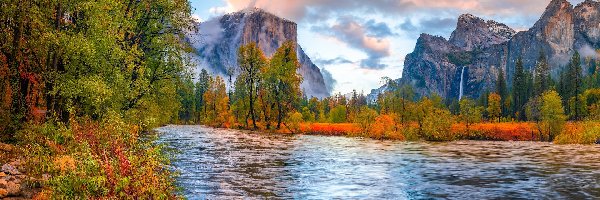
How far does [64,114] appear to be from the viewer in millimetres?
27359

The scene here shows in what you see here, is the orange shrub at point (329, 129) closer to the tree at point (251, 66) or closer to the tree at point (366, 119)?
the tree at point (366, 119)

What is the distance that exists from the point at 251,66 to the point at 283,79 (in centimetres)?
850

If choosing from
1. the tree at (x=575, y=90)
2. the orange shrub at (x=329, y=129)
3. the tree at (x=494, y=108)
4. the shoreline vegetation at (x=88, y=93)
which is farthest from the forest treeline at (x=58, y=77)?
the tree at (x=494, y=108)

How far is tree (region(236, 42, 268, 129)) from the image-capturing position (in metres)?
86.7

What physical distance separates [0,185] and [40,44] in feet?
38.8

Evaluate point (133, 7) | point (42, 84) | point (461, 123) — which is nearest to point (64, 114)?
point (42, 84)

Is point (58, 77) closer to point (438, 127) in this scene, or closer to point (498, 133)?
point (438, 127)

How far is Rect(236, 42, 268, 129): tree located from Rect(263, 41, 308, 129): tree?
121 inches

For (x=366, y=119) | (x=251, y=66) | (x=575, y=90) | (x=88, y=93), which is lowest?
(x=366, y=119)

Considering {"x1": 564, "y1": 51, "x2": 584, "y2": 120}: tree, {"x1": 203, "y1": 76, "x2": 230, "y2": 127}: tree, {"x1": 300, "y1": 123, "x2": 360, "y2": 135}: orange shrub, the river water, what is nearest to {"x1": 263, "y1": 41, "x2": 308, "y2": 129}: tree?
{"x1": 300, "y1": 123, "x2": 360, "y2": 135}: orange shrub

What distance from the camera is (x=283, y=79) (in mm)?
82938

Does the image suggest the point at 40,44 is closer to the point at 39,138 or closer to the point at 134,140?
the point at 39,138

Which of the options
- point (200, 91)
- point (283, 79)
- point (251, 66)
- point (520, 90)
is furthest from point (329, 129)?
point (200, 91)

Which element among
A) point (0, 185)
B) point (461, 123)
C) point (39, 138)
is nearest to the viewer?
point (0, 185)
